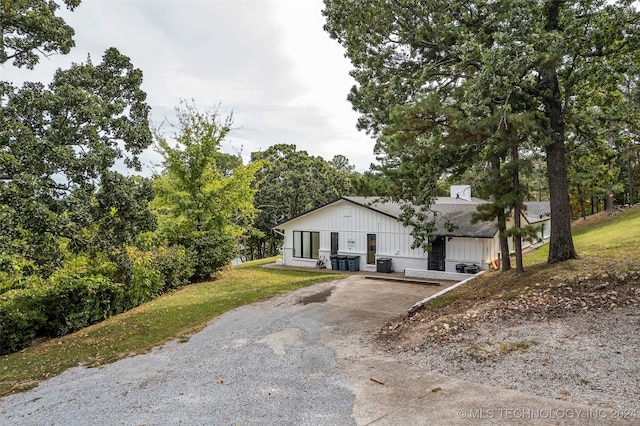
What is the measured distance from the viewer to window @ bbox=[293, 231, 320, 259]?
825 inches

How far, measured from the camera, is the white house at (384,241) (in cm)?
1603

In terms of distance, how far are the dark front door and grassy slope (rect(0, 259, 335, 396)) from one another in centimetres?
677

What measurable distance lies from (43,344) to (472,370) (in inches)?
396

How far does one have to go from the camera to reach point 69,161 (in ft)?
22.1

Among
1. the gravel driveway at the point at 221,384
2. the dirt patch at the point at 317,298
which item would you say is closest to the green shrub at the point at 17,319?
the gravel driveway at the point at 221,384

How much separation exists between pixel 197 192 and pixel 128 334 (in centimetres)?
934

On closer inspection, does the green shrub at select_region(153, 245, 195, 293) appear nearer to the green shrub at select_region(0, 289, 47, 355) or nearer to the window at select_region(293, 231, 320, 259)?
the green shrub at select_region(0, 289, 47, 355)

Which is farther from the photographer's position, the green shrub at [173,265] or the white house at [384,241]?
the white house at [384,241]

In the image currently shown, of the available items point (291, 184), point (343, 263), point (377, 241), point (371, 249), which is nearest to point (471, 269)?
Answer: point (377, 241)

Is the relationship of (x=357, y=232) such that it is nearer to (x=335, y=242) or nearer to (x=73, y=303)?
(x=335, y=242)

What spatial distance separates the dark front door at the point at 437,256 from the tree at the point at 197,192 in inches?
388

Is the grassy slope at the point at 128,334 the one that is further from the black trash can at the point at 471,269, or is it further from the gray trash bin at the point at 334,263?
the black trash can at the point at 471,269

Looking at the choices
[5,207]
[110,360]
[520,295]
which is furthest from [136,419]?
[520,295]

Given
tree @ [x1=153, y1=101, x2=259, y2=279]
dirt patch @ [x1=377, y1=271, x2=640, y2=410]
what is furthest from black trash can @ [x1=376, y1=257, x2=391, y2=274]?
dirt patch @ [x1=377, y1=271, x2=640, y2=410]
